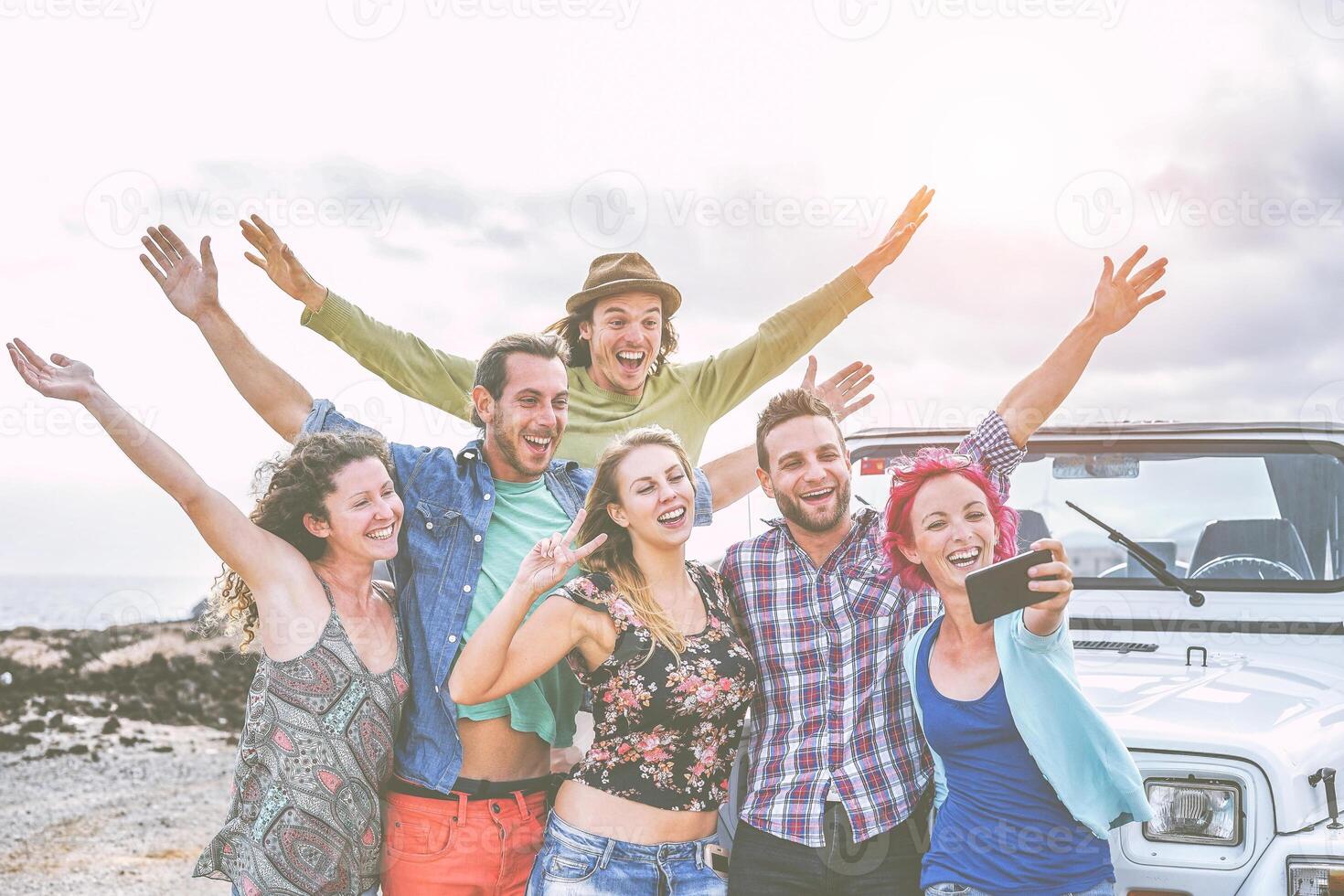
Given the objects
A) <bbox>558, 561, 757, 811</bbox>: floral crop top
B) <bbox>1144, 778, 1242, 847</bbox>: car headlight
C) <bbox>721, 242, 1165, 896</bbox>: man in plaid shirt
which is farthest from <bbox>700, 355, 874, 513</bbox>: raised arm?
<bbox>1144, 778, 1242, 847</bbox>: car headlight

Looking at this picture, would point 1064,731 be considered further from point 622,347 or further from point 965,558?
point 622,347

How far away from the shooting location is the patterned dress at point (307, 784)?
2.69 m

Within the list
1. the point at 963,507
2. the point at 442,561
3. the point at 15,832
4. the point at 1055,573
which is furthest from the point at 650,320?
the point at 15,832

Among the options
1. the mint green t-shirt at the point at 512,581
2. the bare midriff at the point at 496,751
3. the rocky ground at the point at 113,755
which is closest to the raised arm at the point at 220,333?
the mint green t-shirt at the point at 512,581

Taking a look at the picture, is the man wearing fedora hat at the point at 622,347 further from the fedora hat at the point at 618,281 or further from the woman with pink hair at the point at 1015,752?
the woman with pink hair at the point at 1015,752

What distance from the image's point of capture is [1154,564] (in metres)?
3.95

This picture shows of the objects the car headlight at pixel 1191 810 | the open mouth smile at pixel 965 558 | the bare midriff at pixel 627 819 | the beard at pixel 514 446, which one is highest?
the beard at pixel 514 446

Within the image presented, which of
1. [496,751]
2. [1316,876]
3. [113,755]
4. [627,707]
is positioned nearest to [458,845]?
[496,751]

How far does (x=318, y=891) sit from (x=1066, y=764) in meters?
1.78

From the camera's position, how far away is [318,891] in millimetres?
2701

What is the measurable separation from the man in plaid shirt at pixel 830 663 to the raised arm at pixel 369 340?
1.23 m

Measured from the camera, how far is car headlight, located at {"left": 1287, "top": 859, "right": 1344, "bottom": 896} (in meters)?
2.62

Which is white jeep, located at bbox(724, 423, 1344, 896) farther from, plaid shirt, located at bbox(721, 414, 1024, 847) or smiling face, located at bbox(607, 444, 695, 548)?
smiling face, located at bbox(607, 444, 695, 548)

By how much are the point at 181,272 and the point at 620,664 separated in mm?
1761
